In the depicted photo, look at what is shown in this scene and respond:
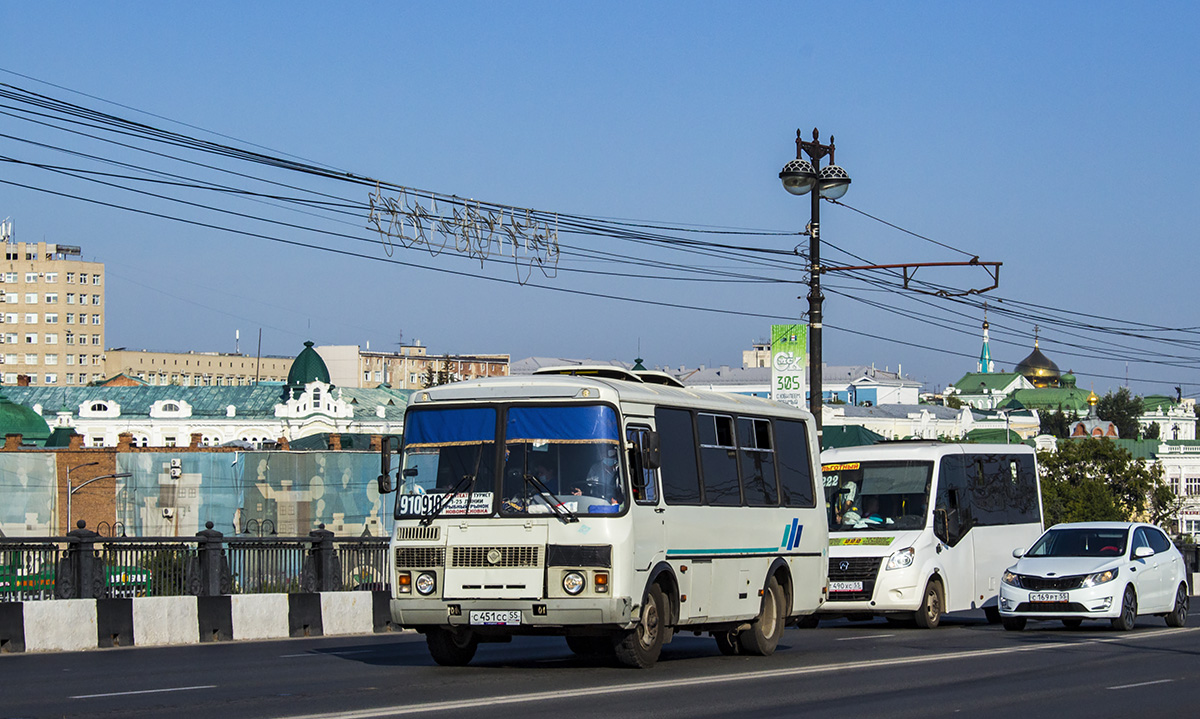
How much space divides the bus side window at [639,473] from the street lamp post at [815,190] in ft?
42.5

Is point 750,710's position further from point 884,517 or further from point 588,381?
point 884,517

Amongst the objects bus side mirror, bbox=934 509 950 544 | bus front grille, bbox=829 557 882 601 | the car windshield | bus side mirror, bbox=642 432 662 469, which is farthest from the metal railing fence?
the car windshield

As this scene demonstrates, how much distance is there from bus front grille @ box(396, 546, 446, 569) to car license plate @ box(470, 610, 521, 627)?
64 centimetres

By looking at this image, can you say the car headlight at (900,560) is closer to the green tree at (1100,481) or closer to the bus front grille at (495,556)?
the bus front grille at (495,556)

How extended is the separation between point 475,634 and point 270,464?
160 ft

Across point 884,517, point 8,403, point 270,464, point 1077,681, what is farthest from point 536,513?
point 8,403

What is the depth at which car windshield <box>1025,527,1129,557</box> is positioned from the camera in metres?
22.3

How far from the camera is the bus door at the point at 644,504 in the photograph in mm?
14656

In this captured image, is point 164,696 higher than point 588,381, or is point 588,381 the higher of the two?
point 588,381

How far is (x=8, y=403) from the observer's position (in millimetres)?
81500

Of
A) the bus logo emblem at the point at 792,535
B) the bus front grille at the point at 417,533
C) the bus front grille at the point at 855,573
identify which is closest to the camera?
the bus front grille at the point at 417,533

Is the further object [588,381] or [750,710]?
[588,381]

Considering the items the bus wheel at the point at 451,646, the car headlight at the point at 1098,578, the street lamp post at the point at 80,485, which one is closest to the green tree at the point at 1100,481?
the street lamp post at the point at 80,485

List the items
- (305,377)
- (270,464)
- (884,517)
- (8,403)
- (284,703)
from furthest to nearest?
1. (305,377)
2. (8,403)
3. (270,464)
4. (884,517)
5. (284,703)
